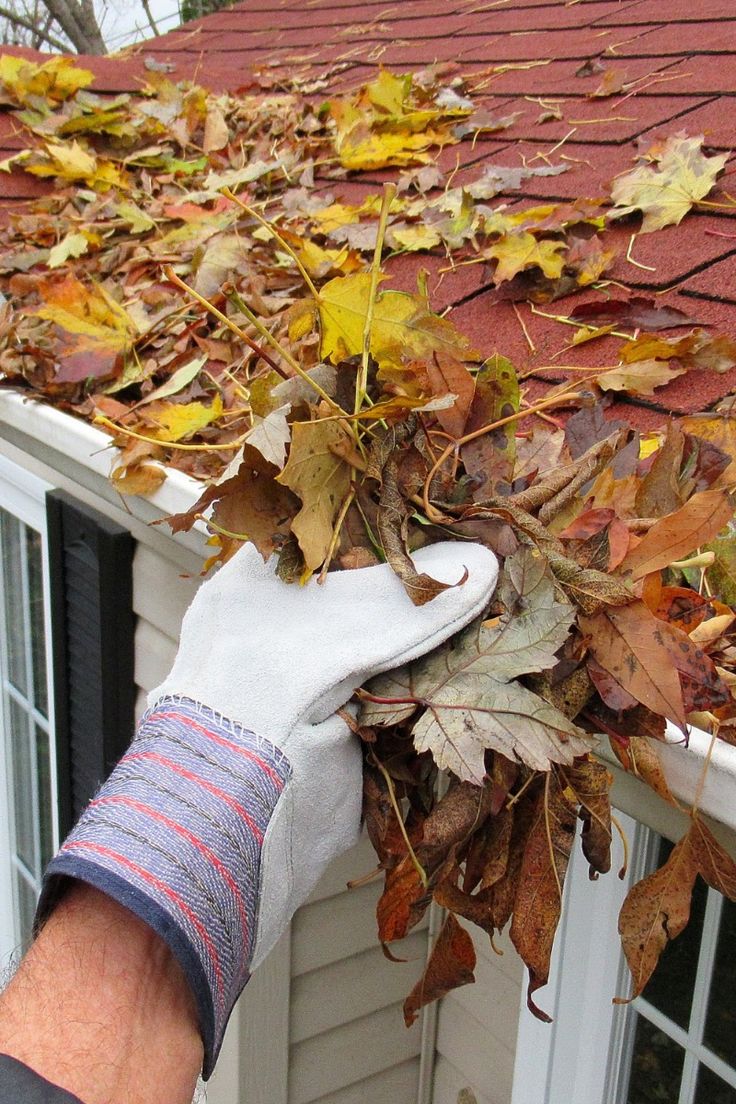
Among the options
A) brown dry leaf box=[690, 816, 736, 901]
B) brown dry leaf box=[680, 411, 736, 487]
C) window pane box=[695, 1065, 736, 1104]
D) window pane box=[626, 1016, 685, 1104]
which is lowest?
window pane box=[626, 1016, 685, 1104]

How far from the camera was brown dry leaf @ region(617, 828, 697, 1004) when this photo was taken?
1006 mm

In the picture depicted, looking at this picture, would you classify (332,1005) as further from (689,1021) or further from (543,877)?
(543,877)

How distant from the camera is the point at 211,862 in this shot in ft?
3.15

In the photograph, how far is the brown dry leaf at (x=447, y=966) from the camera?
1.10 meters

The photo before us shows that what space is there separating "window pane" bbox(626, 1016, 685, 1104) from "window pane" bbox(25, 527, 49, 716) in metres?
2.01

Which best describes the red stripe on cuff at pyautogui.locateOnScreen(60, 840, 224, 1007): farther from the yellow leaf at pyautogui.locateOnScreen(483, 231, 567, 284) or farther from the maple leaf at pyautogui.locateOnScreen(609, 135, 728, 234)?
the maple leaf at pyautogui.locateOnScreen(609, 135, 728, 234)

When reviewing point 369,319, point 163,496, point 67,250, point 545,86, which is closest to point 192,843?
point 369,319

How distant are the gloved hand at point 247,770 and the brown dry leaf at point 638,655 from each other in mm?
117

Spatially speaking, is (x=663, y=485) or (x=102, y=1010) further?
(x=663, y=485)

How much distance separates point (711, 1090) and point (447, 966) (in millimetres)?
864

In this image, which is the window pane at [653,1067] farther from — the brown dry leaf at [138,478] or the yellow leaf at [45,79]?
the yellow leaf at [45,79]

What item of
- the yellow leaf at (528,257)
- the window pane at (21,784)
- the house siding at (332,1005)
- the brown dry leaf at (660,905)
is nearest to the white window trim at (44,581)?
the window pane at (21,784)

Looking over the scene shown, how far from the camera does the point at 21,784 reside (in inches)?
133

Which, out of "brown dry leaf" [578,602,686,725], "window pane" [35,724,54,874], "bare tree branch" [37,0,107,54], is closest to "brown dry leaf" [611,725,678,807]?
"brown dry leaf" [578,602,686,725]
